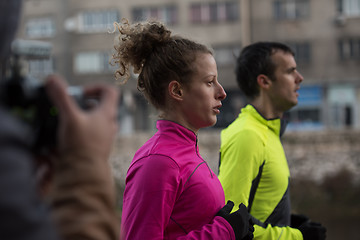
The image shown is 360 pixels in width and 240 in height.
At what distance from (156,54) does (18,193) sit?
1.66m

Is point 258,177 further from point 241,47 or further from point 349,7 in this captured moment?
point 349,7

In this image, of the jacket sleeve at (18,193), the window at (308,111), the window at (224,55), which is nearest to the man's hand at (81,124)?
the jacket sleeve at (18,193)

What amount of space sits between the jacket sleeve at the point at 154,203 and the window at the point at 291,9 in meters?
28.1

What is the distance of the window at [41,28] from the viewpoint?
31281 millimetres

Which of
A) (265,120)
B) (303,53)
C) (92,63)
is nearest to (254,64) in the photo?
(265,120)

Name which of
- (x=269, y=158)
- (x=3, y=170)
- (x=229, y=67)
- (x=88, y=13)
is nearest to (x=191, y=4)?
(x=229, y=67)

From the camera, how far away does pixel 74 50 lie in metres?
31.1

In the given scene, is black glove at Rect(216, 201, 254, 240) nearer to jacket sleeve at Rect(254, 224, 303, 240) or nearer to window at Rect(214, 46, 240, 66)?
Result: jacket sleeve at Rect(254, 224, 303, 240)

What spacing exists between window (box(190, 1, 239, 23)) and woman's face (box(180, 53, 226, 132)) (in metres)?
27.9

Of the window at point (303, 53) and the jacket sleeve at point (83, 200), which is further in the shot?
the window at point (303, 53)

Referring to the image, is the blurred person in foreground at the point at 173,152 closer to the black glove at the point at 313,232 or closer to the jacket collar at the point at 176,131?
the jacket collar at the point at 176,131

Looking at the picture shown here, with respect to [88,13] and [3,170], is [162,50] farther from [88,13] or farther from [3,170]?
[88,13]

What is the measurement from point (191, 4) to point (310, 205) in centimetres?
1643

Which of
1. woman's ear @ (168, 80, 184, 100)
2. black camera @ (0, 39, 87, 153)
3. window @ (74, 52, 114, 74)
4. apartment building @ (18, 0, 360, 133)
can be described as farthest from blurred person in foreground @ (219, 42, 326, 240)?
window @ (74, 52, 114, 74)
